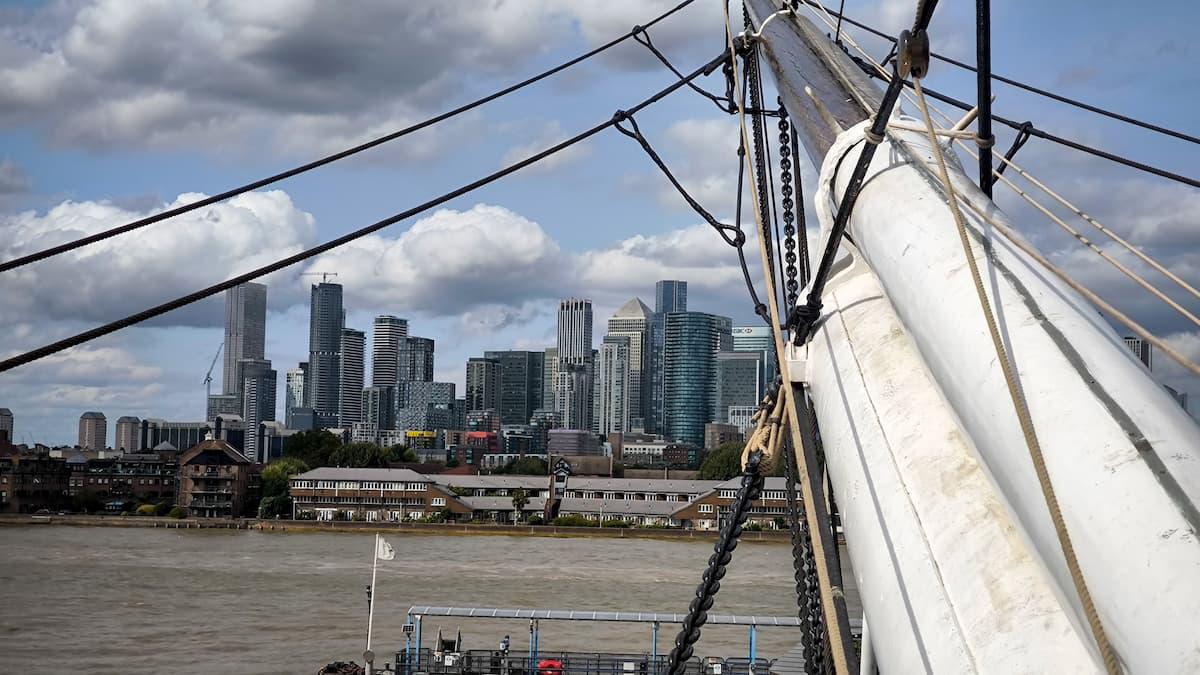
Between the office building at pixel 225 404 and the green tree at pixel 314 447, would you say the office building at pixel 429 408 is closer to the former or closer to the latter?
the office building at pixel 225 404

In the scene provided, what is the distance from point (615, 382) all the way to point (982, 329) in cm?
14423

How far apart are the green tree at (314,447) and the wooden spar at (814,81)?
6409 cm

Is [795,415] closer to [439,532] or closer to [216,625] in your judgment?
[216,625]

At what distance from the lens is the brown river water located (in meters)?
20.7

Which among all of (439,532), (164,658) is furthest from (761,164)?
(439,532)

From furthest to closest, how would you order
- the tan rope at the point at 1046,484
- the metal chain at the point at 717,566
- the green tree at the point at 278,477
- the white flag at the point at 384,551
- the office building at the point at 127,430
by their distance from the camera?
the office building at the point at 127,430
the green tree at the point at 278,477
the white flag at the point at 384,551
the metal chain at the point at 717,566
the tan rope at the point at 1046,484

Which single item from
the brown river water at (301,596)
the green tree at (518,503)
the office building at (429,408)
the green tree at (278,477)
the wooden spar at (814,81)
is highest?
the office building at (429,408)

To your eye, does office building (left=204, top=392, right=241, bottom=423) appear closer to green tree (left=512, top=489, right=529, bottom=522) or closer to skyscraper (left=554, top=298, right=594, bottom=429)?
skyscraper (left=554, top=298, right=594, bottom=429)

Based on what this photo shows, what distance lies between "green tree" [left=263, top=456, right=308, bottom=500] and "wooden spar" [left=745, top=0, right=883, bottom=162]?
52922 millimetres

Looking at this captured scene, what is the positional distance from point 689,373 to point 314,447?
238 ft

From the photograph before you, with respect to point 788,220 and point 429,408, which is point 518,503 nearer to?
point 788,220

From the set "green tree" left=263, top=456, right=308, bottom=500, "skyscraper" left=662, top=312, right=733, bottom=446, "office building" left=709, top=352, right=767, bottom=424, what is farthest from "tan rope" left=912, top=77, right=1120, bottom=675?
"office building" left=709, top=352, right=767, bottom=424

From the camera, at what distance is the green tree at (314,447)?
67.3 metres

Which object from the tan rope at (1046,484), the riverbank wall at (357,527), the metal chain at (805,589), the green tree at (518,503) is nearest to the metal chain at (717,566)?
the metal chain at (805,589)
